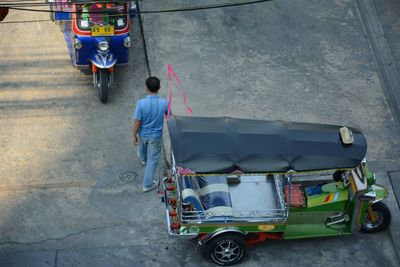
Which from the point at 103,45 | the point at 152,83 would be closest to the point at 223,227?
the point at 152,83

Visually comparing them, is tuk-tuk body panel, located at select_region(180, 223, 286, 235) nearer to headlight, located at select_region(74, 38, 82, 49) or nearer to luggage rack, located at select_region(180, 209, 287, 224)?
luggage rack, located at select_region(180, 209, 287, 224)

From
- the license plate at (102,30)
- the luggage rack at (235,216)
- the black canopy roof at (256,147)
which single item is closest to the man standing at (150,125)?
the black canopy roof at (256,147)

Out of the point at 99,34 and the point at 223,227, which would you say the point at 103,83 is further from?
the point at 223,227

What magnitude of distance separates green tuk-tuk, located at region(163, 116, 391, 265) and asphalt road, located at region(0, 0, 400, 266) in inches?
16.9

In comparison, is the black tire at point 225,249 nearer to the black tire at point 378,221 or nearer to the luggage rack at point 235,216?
the luggage rack at point 235,216

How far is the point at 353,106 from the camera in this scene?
11461 millimetres

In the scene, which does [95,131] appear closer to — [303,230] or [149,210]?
[149,210]

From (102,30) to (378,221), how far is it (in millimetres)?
5197

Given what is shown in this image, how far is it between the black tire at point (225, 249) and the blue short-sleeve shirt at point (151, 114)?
1.70 meters

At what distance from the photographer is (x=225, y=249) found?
8719 mm

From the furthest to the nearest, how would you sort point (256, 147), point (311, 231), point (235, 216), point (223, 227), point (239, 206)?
point (311, 231)
point (239, 206)
point (235, 216)
point (223, 227)
point (256, 147)

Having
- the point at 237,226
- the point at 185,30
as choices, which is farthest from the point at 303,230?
the point at 185,30

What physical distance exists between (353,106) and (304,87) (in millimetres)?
903

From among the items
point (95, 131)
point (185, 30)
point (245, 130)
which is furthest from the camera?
point (185, 30)
